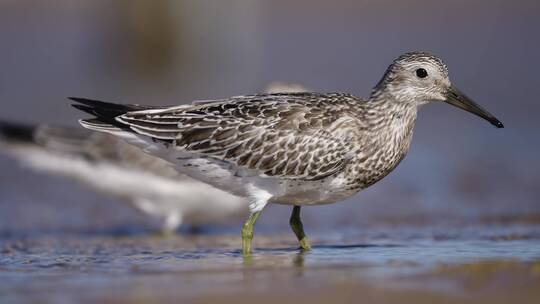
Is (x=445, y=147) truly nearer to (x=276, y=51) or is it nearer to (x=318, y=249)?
(x=318, y=249)

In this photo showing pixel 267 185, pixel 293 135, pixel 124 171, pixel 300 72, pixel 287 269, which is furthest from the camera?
pixel 300 72

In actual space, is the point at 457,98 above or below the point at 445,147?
below

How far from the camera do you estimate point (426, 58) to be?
9.90 metres

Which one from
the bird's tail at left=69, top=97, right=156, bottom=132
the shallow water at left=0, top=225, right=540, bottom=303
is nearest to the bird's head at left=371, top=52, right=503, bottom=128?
the shallow water at left=0, top=225, right=540, bottom=303

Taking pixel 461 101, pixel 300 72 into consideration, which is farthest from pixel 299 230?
pixel 300 72

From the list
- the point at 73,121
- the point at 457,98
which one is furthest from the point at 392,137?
the point at 73,121

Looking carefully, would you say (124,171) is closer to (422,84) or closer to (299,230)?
(299,230)

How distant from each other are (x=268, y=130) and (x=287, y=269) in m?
1.75

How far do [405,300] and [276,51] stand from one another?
20265 millimetres

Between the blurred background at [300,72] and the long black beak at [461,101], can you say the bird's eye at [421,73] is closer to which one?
the long black beak at [461,101]

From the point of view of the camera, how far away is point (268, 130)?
9750mm

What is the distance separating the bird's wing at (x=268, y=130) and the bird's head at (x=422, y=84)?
18.3 inches

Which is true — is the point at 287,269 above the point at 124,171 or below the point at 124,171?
below

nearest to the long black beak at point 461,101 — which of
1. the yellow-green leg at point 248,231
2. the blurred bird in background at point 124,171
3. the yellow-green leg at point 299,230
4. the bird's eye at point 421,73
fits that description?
the bird's eye at point 421,73
